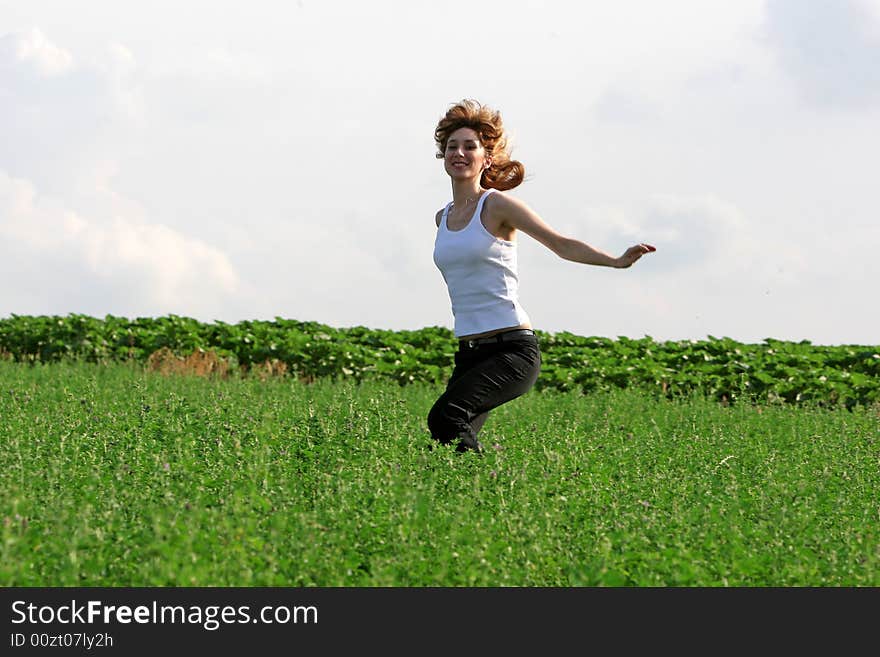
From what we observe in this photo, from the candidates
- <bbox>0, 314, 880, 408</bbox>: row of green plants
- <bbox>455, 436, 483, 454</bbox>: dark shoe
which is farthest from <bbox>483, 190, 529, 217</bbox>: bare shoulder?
Result: <bbox>0, 314, 880, 408</bbox>: row of green plants

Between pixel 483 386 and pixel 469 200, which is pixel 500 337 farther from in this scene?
pixel 469 200

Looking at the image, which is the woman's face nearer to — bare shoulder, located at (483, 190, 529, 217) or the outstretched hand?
bare shoulder, located at (483, 190, 529, 217)

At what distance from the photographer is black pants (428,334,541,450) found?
575 cm

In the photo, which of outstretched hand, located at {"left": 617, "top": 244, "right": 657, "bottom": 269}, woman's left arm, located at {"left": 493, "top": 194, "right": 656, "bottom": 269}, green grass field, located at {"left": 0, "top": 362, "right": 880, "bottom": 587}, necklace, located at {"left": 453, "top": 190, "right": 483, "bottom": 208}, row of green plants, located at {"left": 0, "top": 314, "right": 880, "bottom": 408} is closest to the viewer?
green grass field, located at {"left": 0, "top": 362, "right": 880, "bottom": 587}

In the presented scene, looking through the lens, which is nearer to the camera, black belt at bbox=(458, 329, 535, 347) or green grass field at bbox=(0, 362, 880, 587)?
green grass field at bbox=(0, 362, 880, 587)

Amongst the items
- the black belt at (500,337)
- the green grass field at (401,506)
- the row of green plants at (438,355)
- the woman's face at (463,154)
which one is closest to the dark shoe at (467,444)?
the green grass field at (401,506)

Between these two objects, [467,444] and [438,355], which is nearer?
[467,444]

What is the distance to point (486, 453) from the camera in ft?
19.7

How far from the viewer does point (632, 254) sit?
5.55 m

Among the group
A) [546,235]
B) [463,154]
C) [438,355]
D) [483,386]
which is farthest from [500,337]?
[438,355]

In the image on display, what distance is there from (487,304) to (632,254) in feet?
2.85

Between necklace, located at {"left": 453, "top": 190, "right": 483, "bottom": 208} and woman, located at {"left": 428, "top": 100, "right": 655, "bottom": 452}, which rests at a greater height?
necklace, located at {"left": 453, "top": 190, "right": 483, "bottom": 208}
